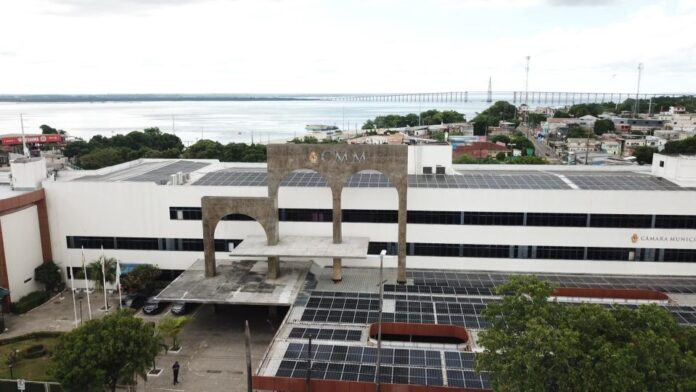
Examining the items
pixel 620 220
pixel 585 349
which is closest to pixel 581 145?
pixel 620 220

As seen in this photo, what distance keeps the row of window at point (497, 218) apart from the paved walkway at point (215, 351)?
8.44 m

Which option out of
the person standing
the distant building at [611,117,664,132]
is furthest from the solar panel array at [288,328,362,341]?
the distant building at [611,117,664,132]

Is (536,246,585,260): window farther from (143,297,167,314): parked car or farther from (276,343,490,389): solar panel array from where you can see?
(143,297,167,314): parked car

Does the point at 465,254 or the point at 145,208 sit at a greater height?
the point at 145,208

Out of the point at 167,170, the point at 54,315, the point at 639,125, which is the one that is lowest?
the point at 54,315

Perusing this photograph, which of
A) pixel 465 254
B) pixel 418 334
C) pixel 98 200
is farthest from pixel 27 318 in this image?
pixel 465 254

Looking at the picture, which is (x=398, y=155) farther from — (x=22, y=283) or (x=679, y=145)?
(x=679, y=145)

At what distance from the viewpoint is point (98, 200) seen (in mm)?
45031

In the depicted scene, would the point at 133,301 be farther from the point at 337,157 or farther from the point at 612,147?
the point at 612,147

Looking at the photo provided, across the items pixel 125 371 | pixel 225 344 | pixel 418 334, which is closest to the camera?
pixel 125 371

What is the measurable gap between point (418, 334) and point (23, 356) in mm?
25886

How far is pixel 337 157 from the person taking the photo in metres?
38.9

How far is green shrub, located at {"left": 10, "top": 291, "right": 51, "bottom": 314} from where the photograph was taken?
136 ft

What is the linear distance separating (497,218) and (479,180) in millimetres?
4558
